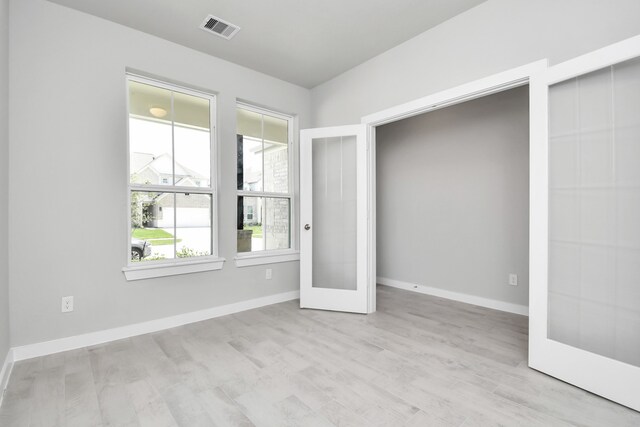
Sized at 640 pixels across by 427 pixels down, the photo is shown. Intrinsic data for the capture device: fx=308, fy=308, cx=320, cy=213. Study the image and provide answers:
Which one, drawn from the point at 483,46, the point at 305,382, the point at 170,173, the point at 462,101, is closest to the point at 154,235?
the point at 170,173

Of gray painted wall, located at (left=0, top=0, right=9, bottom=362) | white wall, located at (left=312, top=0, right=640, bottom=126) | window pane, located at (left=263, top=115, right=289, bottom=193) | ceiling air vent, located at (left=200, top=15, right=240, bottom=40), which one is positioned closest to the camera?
white wall, located at (left=312, top=0, right=640, bottom=126)

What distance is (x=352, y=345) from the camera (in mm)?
2654

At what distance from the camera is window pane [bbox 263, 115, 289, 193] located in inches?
158

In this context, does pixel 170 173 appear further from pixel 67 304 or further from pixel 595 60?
pixel 595 60

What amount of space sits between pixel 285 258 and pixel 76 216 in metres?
2.24

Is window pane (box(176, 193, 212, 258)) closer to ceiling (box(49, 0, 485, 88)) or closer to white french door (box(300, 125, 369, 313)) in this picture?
white french door (box(300, 125, 369, 313))

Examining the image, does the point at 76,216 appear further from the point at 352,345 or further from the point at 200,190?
the point at 352,345

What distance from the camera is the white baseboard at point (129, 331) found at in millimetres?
2443

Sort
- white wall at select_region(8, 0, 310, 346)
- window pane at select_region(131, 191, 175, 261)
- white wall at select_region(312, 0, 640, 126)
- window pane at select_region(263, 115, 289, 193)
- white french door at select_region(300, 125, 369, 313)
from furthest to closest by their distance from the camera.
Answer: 1. window pane at select_region(263, 115, 289, 193)
2. white french door at select_region(300, 125, 369, 313)
3. window pane at select_region(131, 191, 175, 261)
4. white wall at select_region(8, 0, 310, 346)
5. white wall at select_region(312, 0, 640, 126)

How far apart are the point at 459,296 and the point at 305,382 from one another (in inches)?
108

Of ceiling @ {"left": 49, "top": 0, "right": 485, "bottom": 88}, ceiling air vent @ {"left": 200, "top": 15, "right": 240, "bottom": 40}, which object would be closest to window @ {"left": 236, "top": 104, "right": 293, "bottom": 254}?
ceiling @ {"left": 49, "top": 0, "right": 485, "bottom": 88}

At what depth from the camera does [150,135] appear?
312 centimetres

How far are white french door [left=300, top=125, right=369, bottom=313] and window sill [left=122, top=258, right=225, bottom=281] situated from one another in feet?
3.42

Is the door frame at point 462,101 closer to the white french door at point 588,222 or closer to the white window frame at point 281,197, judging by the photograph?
the white french door at point 588,222
